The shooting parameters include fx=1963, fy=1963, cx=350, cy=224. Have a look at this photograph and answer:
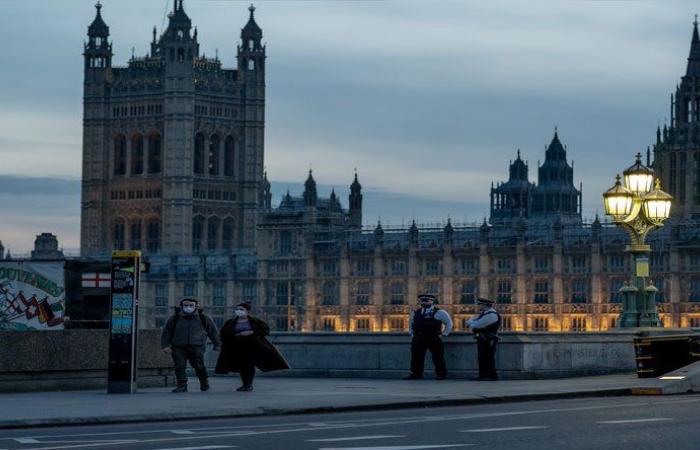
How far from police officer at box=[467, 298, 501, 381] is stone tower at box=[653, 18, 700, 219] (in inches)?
5072

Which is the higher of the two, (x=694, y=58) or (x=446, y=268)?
(x=694, y=58)

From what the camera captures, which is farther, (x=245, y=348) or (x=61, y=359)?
(x=245, y=348)

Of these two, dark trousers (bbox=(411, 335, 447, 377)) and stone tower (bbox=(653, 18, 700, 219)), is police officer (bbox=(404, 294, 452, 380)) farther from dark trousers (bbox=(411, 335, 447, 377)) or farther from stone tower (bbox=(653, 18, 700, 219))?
stone tower (bbox=(653, 18, 700, 219))

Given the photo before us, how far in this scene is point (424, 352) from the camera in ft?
127

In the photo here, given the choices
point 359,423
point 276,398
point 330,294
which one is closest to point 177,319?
point 276,398

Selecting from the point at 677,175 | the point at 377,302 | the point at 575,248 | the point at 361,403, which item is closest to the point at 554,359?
the point at 361,403

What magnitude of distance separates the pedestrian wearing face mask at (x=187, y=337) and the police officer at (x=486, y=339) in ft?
18.9

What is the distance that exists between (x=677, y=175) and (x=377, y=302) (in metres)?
29.3

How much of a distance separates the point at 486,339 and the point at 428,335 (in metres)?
1.21

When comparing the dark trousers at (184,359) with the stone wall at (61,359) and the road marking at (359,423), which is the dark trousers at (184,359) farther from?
the road marking at (359,423)

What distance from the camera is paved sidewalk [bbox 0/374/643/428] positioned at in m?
28.3

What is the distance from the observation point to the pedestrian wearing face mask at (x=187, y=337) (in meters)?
34.5

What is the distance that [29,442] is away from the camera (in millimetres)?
24094

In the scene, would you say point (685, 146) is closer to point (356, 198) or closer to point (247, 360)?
point (356, 198)
